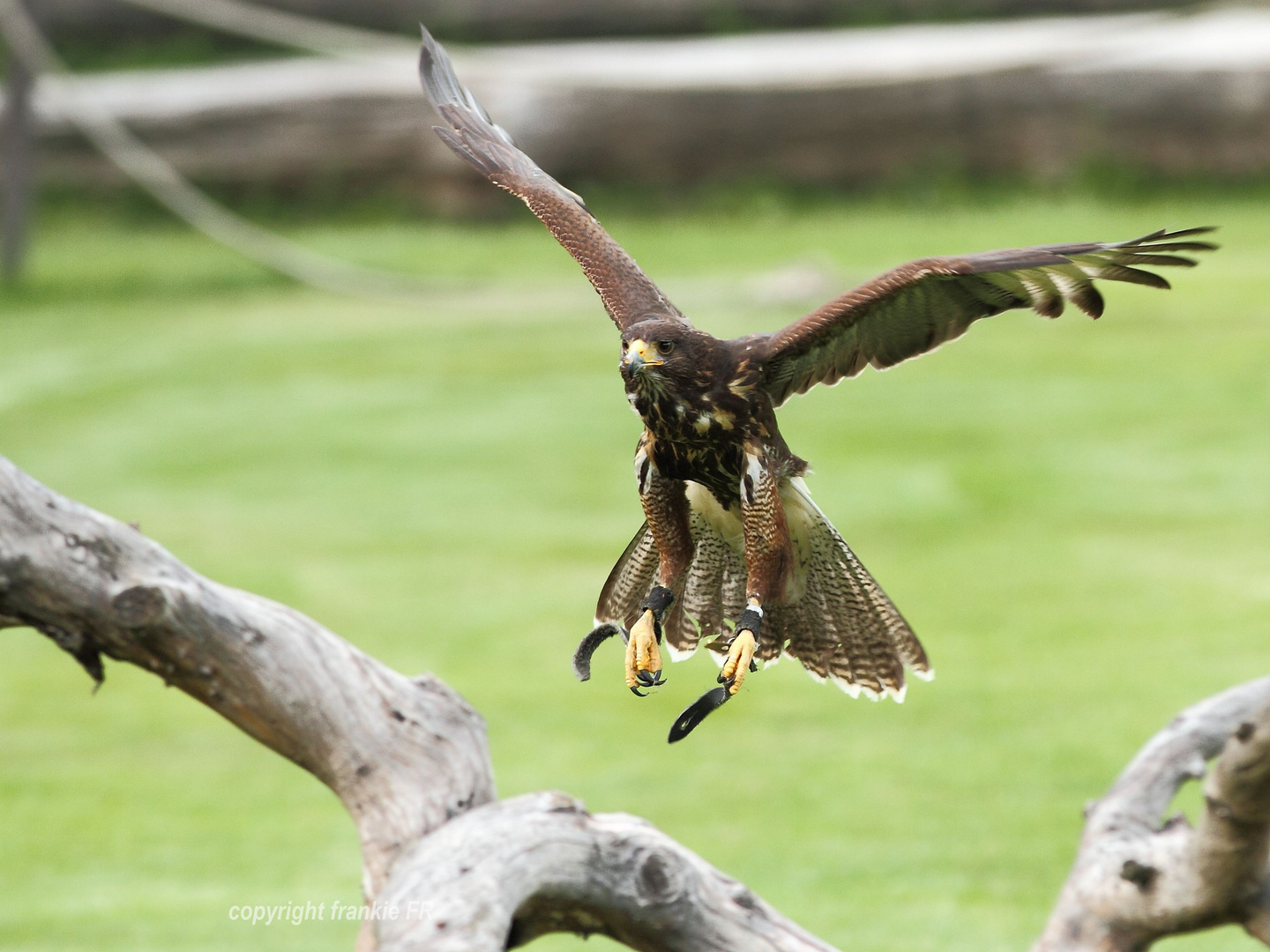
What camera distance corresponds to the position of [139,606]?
3.09 m

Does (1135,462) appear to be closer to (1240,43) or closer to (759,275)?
(759,275)

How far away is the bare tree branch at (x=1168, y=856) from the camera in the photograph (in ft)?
11.3

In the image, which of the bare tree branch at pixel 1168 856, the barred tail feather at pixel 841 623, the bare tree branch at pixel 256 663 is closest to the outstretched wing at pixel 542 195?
the barred tail feather at pixel 841 623

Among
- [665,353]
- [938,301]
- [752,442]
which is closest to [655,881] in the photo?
[752,442]

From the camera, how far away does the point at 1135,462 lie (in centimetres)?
987

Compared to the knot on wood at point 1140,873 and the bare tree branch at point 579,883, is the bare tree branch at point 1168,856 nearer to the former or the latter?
the knot on wood at point 1140,873

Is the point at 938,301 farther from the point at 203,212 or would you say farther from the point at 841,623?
the point at 203,212

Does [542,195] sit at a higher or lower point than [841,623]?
higher

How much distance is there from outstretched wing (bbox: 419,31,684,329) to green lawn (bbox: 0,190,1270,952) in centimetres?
305

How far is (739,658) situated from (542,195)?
3.21 feet

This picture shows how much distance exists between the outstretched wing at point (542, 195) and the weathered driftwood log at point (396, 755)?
2.72 ft

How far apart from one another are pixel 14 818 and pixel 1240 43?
12184 millimetres

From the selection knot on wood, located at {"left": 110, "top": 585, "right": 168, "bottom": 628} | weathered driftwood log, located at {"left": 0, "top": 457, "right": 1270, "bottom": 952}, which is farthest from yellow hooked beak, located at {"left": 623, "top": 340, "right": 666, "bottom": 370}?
knot on wood, located at {"left": 110, "top": 585, "right": 168, "bottom": 628}

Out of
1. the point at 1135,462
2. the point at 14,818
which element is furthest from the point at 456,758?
the point at 1135,462
